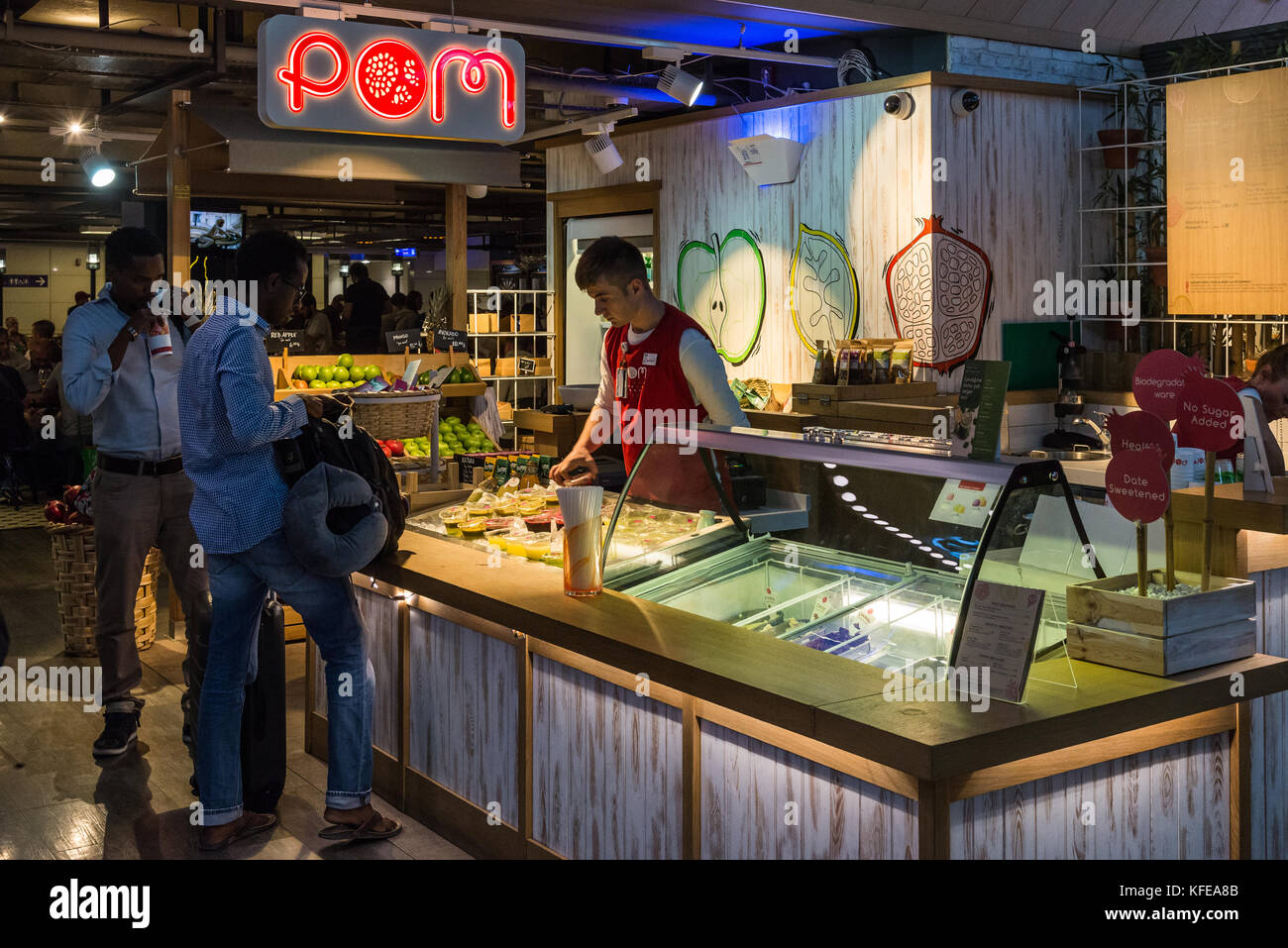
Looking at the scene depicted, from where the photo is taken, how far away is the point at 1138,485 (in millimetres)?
2812

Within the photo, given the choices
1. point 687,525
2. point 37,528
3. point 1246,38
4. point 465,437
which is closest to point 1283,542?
point 687,525

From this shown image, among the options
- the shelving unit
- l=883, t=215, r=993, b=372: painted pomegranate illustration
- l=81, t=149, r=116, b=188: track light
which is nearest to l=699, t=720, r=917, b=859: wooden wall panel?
l=883, t=215, r=993, b=372: painted pomegranate illustration

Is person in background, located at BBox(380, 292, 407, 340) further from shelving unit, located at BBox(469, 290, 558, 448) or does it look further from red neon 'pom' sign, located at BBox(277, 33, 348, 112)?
red neon 'pom' sign, located at BBox(277, 33, 348, 112)

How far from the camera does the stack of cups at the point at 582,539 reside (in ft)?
11.9

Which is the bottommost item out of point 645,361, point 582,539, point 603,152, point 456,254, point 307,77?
point 582,539

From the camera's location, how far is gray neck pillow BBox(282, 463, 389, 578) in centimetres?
389

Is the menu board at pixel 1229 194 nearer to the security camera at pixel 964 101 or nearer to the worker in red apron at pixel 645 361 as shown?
the security camera at pixel 964 101

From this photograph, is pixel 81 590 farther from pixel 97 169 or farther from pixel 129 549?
pixel 97 169

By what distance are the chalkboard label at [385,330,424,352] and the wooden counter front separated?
4.03 meters

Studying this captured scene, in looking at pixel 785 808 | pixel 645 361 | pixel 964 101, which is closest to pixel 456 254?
pixel 964 101

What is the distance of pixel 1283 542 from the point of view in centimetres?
367

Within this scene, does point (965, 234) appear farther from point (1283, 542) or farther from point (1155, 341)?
point (1283, 542)

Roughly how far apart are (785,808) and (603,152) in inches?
282

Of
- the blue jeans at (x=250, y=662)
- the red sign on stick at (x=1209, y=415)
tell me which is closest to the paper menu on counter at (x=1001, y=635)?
the red sign on stick at (x=1209, y=415)
